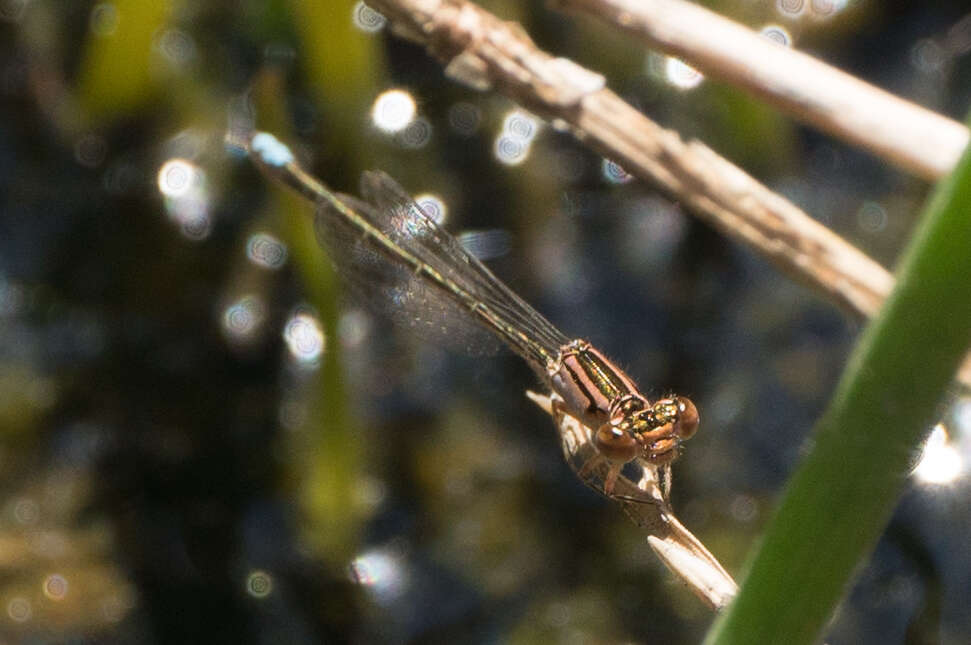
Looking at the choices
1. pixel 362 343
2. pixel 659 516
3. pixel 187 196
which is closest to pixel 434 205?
pixel 362 343

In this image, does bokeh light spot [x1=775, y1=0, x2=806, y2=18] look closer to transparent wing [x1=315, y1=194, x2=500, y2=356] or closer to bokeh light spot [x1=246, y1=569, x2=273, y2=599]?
transparent wing [x1=315, y1=194, x2=500, y2=356]

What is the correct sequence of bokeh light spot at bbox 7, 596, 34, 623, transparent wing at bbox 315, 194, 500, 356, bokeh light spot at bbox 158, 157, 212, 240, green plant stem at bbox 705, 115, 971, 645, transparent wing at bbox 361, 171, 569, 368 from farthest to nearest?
bokeh light spot at bbox 158, 157, 212, 240 < bokeh light spot at bbox 7, 596, 34, 623 < transparent wing at bbox 315, 194, 500, 356 < transparent wing at bbox 361, 171, 569, 368 < green plant stem at bbox 705, 115, 971, 645

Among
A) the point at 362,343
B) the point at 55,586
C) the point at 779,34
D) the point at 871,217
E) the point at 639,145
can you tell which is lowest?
the point at 55,586

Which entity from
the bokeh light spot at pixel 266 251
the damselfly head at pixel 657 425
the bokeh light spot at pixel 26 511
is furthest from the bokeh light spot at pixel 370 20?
the damselfly head at pixel 657 425

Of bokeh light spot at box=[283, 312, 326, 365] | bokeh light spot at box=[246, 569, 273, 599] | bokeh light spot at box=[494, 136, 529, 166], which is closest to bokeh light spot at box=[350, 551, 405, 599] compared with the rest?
bokeh light spot at box=[246, 569, 273, 599]

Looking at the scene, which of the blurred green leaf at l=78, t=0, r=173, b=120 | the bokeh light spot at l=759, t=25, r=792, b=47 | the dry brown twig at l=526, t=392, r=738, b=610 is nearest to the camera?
the dry brown twig at l=526, t=392, r=738, b=610

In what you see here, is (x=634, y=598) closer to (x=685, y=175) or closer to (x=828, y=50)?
(x=685, y=175)

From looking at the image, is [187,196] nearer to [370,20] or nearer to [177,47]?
[177,47]
